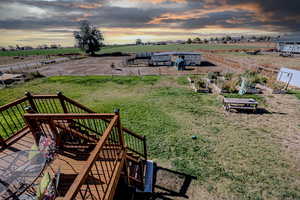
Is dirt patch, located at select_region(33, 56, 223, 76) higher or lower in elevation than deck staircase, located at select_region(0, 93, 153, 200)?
higher

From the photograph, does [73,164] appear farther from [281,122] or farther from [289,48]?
[289,48]

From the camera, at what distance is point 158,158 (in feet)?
19.0

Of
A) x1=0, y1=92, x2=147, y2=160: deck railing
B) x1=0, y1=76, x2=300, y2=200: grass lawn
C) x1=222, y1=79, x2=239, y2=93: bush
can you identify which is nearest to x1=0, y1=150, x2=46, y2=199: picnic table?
x1=0, y1=92, x2=147, y2=160: deck railing

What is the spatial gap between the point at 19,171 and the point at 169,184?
4117mm

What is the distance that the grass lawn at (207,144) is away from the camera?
4638 mm

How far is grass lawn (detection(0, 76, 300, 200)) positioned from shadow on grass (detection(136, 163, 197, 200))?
0.90 feet

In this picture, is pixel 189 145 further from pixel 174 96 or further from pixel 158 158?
pixel 174 96

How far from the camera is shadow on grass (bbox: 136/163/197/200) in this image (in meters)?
4.47

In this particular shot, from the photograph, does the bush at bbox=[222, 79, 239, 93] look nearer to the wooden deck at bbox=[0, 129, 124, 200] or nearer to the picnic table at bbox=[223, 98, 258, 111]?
the picnic table at bbox=[223, 98, 258, 111]

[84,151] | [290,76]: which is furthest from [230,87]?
[84,151]

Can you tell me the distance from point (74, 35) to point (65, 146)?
190 ft

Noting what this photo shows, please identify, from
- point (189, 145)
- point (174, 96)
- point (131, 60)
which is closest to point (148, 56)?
point (131, 60)

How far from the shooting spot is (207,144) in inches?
253

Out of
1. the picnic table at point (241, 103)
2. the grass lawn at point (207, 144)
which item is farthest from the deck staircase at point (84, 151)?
the picnic table at point (241, 103)
